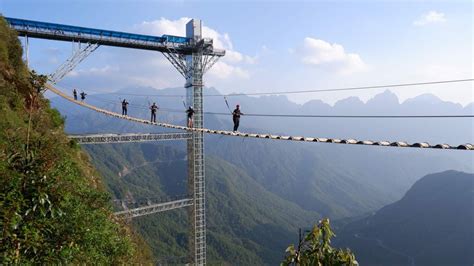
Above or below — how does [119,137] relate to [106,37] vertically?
below

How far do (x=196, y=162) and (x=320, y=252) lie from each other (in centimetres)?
2517

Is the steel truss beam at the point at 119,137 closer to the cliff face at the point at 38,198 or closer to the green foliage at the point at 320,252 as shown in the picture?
the cliff face at the point at 38,198

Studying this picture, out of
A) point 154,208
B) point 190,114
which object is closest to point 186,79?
point 190,114

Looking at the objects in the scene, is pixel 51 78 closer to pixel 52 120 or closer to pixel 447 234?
pixel 52 120

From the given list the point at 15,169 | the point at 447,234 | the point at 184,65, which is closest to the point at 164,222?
the point at 447,234

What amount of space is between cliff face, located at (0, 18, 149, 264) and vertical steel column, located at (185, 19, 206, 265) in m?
7.61

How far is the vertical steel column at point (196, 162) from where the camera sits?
3186cm

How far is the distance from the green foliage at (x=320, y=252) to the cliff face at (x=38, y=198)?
472cm

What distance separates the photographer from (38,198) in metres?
7.78

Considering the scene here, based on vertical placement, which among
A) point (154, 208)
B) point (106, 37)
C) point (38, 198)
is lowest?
point (154, 208)

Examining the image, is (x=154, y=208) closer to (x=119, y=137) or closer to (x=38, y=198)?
(x=119, y=137)

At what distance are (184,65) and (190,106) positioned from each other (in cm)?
418

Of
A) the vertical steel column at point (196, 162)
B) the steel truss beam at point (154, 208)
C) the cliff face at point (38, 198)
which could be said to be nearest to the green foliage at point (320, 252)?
the cliff face at point (38, 198)

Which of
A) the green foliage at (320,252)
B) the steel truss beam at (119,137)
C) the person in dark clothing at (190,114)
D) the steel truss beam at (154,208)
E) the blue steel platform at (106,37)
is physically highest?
the blue steel platform at (106,37)
